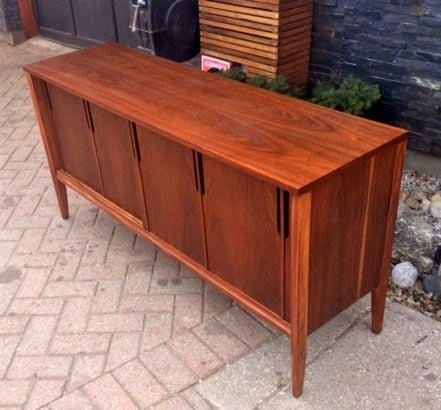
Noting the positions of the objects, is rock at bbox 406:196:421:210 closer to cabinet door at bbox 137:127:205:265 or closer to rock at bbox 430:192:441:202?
rock at bbox 430:192:441:202

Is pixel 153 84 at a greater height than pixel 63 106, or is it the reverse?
pixel 153 84

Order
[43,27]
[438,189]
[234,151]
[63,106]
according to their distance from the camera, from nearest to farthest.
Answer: [234,151] → [63,106] → [438,189] → [43,27]

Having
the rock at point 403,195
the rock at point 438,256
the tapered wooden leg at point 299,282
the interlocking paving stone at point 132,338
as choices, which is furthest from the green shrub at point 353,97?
the tapered wooden leg at point 299,282

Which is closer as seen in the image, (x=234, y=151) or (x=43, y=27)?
(x=234, y=151)

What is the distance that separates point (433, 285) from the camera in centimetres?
290

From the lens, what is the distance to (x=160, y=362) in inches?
100.0

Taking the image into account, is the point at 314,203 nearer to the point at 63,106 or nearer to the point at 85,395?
the point at 85,395

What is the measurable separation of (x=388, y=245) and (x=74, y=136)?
5.91ft

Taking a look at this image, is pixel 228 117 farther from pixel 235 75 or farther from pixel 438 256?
pixel 235 75

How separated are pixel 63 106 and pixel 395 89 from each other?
2.03m

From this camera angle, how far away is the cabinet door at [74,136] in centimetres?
302

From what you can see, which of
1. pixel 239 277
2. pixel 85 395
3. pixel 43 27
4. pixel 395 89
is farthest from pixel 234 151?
pixel 43 27

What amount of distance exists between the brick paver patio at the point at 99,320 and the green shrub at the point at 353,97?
1.43m

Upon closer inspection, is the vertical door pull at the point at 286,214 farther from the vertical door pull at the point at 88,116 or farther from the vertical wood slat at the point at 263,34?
the vertical wood slat at the point at 263,34
